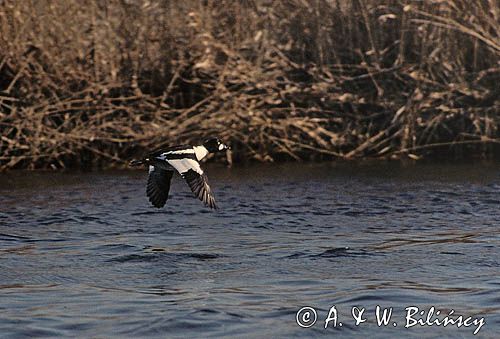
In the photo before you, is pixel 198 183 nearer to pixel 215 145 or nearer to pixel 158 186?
pixel 158 186

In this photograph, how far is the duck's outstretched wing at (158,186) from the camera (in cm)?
1024

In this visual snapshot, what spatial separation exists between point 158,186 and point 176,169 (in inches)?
22.1

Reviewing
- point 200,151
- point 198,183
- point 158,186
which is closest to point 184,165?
point 198,183

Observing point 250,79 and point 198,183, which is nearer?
point 198,183

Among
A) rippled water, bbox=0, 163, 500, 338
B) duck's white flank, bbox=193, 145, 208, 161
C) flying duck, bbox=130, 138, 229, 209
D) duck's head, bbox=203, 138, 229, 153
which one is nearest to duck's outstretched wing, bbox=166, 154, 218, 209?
flying duck, bbox=130, 138, 229, 209

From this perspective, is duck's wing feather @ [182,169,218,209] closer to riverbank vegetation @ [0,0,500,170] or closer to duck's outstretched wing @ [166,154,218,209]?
duck's outstretched wing @ [166,154,218,209]

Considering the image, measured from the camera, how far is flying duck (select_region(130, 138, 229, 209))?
31.9 ft

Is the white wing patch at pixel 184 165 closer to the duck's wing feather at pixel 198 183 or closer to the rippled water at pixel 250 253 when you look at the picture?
the duck's wing feather at pixel 198 183

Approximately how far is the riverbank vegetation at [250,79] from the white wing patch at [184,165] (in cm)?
469

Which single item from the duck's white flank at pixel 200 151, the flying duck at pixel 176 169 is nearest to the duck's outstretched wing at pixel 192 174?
the flying duck at pixel 176 169

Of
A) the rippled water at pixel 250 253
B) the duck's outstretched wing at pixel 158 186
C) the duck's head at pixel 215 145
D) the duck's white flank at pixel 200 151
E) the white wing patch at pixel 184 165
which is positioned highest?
the duck's head at pixel 215 145

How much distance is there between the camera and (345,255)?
29.2ft

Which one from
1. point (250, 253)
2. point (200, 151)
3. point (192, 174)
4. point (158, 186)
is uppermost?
point (200, 151)

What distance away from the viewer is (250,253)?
9.12 m
